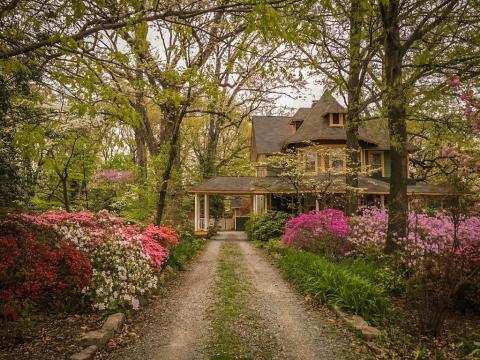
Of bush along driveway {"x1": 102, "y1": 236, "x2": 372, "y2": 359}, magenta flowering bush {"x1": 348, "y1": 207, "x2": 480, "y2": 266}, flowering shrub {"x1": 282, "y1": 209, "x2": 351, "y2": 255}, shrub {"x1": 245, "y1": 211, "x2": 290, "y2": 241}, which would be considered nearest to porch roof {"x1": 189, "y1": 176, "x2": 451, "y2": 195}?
shrub {"x1": 245, "y1": 211, "x2": 290, "y2": 241}

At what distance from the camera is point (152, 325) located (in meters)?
6.00

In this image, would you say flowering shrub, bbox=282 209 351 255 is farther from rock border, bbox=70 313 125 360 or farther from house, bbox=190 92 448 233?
house, bbox=190 92 448 233

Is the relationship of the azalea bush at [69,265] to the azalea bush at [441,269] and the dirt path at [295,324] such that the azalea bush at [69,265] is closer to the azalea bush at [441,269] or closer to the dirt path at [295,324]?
the dirt path at [295,324]

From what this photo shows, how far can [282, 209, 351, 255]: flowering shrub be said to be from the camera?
11.3 meters

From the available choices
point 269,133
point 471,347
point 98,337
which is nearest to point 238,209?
point 269,133

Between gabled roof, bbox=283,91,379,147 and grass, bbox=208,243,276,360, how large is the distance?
1499cm

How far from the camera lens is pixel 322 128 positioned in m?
23.2

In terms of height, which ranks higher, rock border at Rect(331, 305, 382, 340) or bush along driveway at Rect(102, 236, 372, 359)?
rock border at Rect(331, 305, 382, 340)

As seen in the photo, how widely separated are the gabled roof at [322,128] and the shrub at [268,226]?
483 cm

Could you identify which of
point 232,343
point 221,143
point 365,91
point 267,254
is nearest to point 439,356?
point 232,343

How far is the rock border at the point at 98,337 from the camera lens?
4.44m

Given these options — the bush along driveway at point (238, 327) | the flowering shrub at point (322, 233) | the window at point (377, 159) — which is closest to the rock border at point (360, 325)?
the bush along driveway at point (238, 327)

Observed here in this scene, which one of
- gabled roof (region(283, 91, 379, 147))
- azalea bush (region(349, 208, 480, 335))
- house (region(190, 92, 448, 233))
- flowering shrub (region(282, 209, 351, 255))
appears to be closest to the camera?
azalea bush (region(349, 208, 480, 335))

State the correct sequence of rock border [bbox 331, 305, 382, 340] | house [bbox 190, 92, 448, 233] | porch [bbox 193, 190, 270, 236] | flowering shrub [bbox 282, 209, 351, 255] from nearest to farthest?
1. rock border [bbox 331, 305, 382, 340]
2. flowering shrub [bbox 282, 209, 351, 255]
3. house [bbox 190, 92, 448, 233]
4. porch [bbox 193, 190, 270, 236]
